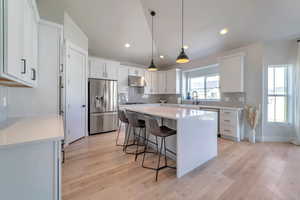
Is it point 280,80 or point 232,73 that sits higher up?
point 232,73

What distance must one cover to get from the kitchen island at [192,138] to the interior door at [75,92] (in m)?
2.24

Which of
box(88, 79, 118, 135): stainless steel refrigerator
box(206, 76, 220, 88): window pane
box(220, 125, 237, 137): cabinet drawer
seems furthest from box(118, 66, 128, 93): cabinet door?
box(220, 125, 237, 137): cabinet drawer

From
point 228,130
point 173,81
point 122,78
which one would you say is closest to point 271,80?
point 228,130

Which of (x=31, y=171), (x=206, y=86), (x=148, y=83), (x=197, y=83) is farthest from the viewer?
(x=148, y=83)

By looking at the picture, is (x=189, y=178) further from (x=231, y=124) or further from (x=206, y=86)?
(x=206, y=86)

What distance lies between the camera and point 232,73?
3.89 m

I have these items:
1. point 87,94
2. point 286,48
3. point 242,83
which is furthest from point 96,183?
point 286,48

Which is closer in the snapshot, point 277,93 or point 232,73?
point 277,93

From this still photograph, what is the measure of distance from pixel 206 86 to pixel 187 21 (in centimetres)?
244

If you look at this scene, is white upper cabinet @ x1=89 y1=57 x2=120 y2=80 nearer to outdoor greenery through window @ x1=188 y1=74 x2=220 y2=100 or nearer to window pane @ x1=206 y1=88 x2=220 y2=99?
outdoor greenery through window @ x1=188 y1=74 x2=220 y2=100

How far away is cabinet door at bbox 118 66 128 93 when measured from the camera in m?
5.11

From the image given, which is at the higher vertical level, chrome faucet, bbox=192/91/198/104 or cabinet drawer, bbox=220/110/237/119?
chrome faucet, bbox=192/91/198/104

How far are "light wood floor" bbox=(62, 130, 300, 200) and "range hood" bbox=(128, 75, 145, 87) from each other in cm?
303

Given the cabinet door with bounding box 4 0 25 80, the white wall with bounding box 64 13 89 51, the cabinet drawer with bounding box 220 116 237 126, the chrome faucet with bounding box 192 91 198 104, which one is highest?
the white wall with bounding box 64 13 89 51
